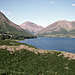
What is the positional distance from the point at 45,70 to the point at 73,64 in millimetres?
13018

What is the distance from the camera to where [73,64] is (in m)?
41.6

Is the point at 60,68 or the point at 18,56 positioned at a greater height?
the point at 18,56

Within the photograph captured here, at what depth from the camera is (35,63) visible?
4159cm

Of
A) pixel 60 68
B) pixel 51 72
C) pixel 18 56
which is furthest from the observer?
pixel 18 56

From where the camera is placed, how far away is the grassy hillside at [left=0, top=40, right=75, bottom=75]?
35969 millimetres

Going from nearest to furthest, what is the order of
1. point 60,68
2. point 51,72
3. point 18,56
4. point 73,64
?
1. point 51,72
2. point 60,68
3. point 73,64
4. point 18,56

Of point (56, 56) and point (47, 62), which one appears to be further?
point (56, 56)

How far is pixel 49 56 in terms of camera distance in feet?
159

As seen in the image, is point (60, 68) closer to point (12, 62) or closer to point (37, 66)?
point (37, 66)

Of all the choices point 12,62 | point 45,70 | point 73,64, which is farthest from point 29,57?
point 73,64

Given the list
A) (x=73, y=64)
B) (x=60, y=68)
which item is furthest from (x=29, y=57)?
(x=73, y=64)

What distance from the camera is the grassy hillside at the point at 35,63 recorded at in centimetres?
3597

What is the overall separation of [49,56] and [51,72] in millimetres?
13929

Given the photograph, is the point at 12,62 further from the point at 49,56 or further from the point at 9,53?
the point at 49,56
